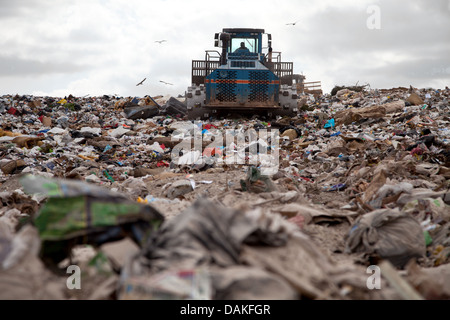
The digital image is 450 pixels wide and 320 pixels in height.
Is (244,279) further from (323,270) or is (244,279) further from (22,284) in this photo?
(22,284)

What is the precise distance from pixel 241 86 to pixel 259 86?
532 mm

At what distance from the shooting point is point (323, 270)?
6.55ft

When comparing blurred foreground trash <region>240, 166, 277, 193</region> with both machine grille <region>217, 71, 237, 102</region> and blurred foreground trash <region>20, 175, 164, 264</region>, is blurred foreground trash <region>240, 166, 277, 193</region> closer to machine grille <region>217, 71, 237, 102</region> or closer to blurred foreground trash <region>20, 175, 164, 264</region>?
blurred foreground trash <region>20, 175, 164, 264</region>

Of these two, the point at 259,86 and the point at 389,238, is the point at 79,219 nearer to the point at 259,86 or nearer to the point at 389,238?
the point at 389,238

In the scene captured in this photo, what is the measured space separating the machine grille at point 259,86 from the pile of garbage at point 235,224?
372 centimetres

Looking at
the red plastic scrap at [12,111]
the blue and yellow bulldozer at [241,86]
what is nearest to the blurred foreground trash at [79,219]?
the blue and yellow bulldozer at [241,86]

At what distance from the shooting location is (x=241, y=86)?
1223 cm

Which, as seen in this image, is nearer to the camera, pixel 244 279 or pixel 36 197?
pixel 244 279

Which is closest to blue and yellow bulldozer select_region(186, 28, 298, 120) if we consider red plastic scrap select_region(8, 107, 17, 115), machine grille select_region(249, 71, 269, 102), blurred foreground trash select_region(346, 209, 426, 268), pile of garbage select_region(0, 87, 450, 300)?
machine grille select_region(249, 71, 269, 102)

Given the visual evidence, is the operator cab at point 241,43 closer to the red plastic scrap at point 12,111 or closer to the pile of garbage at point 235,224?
the pile of garbage at point 235,224

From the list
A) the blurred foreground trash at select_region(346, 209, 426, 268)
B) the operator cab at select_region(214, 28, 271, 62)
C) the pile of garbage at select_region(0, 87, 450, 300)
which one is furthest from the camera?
the operator cab at select_region(214, 28, 271, 62)

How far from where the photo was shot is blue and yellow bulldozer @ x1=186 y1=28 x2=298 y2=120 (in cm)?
1222
